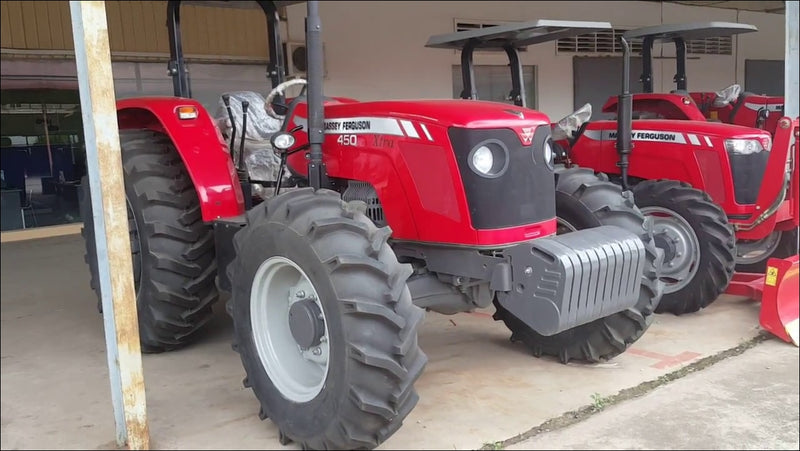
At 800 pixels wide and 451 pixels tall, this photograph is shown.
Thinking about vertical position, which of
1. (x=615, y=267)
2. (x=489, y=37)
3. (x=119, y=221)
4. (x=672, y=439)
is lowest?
(x=672, y=439)

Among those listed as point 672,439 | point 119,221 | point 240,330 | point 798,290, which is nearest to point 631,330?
point 672,439

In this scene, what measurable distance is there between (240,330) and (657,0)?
12.8 meters

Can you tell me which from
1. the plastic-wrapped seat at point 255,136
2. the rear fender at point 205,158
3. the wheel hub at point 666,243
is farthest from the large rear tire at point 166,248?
the wheel hub at point 666,243

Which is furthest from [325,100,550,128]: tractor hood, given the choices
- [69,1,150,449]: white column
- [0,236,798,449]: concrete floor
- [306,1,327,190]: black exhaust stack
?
[0,236,798,449]: concrete floor

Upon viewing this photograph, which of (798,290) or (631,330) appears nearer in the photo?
(631,330)

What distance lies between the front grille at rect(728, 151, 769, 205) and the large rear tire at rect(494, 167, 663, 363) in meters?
1.65

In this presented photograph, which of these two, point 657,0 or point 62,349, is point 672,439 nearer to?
point 62,349

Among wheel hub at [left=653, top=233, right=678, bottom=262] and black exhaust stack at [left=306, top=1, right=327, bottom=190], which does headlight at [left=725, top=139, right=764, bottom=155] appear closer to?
wheel hub at [left=653, top=233, right=678, bottom=262]

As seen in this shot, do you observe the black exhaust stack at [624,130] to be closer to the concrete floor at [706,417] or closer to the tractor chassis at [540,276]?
the concrete floor at [706,417]

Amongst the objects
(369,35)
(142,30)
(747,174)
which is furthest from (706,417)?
(369,35)

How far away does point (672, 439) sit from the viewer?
3021 millimetres

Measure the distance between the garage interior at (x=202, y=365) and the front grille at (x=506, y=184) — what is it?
0.93 m

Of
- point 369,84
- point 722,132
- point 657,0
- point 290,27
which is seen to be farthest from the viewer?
point 657,0

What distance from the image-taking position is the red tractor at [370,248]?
8.46ft
